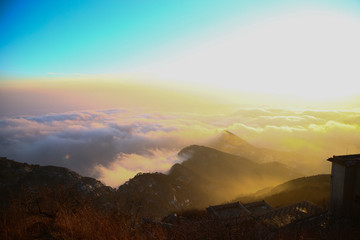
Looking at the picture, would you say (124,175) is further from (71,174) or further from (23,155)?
(71,174)

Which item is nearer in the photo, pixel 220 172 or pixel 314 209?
pixel 314 209

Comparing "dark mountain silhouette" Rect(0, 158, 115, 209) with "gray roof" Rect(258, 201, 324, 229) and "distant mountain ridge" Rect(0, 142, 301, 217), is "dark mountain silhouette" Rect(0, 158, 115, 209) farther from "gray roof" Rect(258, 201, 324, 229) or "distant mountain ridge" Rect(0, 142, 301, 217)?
"gray roof" Rect(258, 201, 324, 229)

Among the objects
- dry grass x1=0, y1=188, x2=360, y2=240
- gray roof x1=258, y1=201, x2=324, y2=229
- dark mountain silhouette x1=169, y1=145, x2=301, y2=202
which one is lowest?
dark mountain silhouette x1=169, y1=145, x2=301, y2=202

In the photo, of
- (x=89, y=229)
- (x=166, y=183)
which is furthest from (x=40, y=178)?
(x=89, y=229)

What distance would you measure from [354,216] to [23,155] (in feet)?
777

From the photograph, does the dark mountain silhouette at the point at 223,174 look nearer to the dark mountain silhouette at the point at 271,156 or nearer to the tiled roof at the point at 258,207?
the tiled roof at the point at 258,207

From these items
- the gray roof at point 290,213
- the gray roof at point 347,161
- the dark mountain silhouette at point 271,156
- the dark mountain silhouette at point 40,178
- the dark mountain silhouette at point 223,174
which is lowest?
the dark mountain silhouette at point 271,156

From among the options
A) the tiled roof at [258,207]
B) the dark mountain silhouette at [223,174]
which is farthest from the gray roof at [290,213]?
the dark mountain silhouette at [223,174]

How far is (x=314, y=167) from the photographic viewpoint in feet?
561

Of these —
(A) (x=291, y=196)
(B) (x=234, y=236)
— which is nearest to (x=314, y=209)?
(A) (x=291, y=196)

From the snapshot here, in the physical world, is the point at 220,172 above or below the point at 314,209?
below

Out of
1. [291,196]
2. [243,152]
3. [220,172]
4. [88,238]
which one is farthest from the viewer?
[243,152]

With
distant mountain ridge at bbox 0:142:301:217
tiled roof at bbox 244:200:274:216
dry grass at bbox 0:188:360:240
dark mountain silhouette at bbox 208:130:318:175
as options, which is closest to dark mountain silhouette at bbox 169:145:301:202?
distant mountain ridge at bbox 0:142:301:217

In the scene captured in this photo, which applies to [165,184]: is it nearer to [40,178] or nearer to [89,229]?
[40,178]
